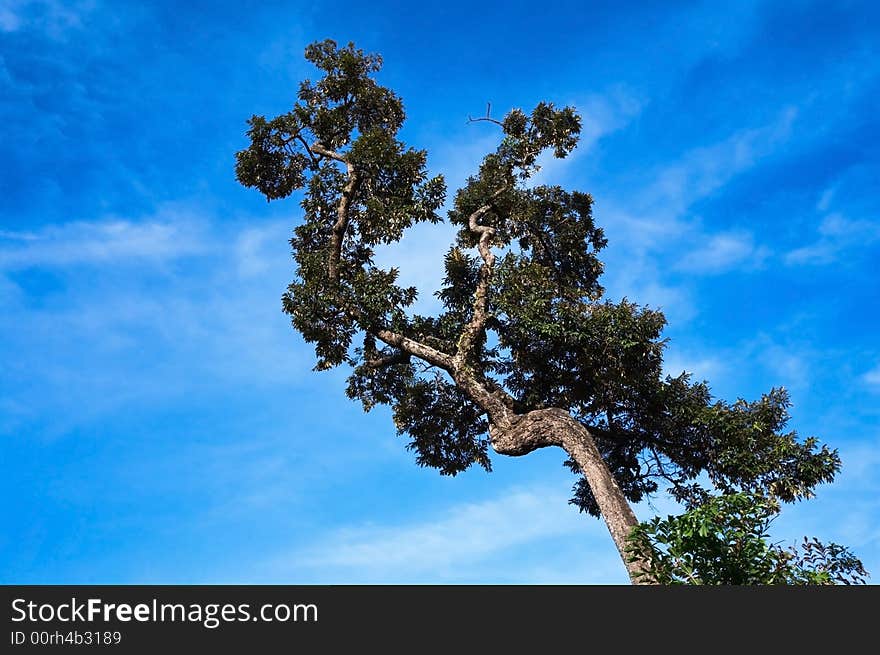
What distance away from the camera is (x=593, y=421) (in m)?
18.8

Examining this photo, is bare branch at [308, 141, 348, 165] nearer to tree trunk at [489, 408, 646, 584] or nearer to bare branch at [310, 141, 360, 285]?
bare branch at [310, 141, 360, 285]

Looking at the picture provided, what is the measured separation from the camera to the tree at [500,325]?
53.0ft

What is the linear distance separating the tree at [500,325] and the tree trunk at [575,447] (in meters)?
0.03

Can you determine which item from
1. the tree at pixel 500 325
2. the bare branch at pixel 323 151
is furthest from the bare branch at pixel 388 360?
the bare branch at pixel 323 151

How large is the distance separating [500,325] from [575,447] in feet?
15.0

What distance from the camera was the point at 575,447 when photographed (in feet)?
49.9

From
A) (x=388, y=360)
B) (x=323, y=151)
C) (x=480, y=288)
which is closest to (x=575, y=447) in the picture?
(x=480, y=288)

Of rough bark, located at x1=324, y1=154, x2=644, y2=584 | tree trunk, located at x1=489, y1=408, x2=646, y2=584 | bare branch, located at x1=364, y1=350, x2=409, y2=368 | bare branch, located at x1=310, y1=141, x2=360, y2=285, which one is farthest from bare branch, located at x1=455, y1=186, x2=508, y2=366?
bare branch, located at x1=310, y1=141, x2=360, y2=285

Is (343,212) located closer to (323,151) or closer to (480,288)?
(323,151)

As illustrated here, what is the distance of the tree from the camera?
53.0 feet

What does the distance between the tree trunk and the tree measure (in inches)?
1.4

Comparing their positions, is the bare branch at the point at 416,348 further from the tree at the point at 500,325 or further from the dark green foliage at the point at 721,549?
the dark green foliage at the point at 721,549
